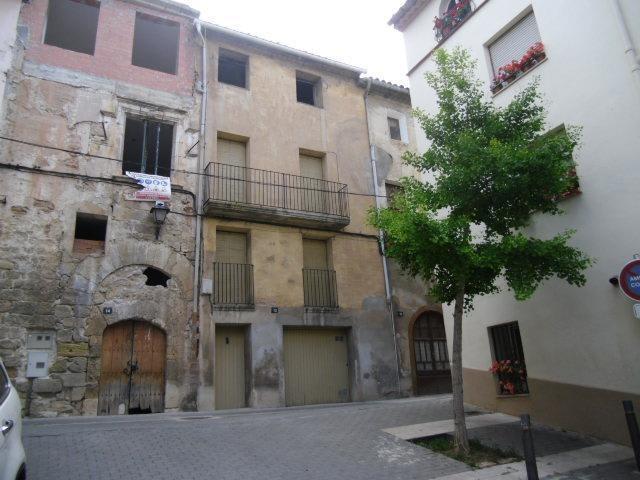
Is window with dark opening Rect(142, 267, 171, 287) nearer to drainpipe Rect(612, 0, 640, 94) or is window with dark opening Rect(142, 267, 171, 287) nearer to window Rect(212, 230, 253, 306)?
window Rect(212, 230, 253, 306)

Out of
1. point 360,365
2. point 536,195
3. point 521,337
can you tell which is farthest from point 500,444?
point 360,365

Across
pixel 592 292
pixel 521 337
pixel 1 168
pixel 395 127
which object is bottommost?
pixel 521 337

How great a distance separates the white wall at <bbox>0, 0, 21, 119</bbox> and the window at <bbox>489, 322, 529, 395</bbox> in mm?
12070

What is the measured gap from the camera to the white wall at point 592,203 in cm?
795

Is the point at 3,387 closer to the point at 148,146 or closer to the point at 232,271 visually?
the point at 232,271

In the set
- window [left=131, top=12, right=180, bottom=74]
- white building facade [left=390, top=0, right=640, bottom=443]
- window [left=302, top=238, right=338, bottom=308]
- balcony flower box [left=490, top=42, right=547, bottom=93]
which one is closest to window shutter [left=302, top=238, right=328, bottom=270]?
window [left=302, top=238, right=338, bottom=308]

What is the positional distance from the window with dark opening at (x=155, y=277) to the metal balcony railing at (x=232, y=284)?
4.05 ft

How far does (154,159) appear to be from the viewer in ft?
43.5

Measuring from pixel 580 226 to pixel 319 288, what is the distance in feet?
24.2

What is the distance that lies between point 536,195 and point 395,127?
34.3ft

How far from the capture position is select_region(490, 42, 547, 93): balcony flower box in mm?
9820

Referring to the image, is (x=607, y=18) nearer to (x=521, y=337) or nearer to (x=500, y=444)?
(x=521, y=337)

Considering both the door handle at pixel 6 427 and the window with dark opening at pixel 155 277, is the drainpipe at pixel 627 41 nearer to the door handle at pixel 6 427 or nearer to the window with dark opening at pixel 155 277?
the door handle at pixel 6 427

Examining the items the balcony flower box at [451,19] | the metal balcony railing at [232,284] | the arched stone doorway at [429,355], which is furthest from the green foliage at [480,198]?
the arched stone doorway at [429,355]
